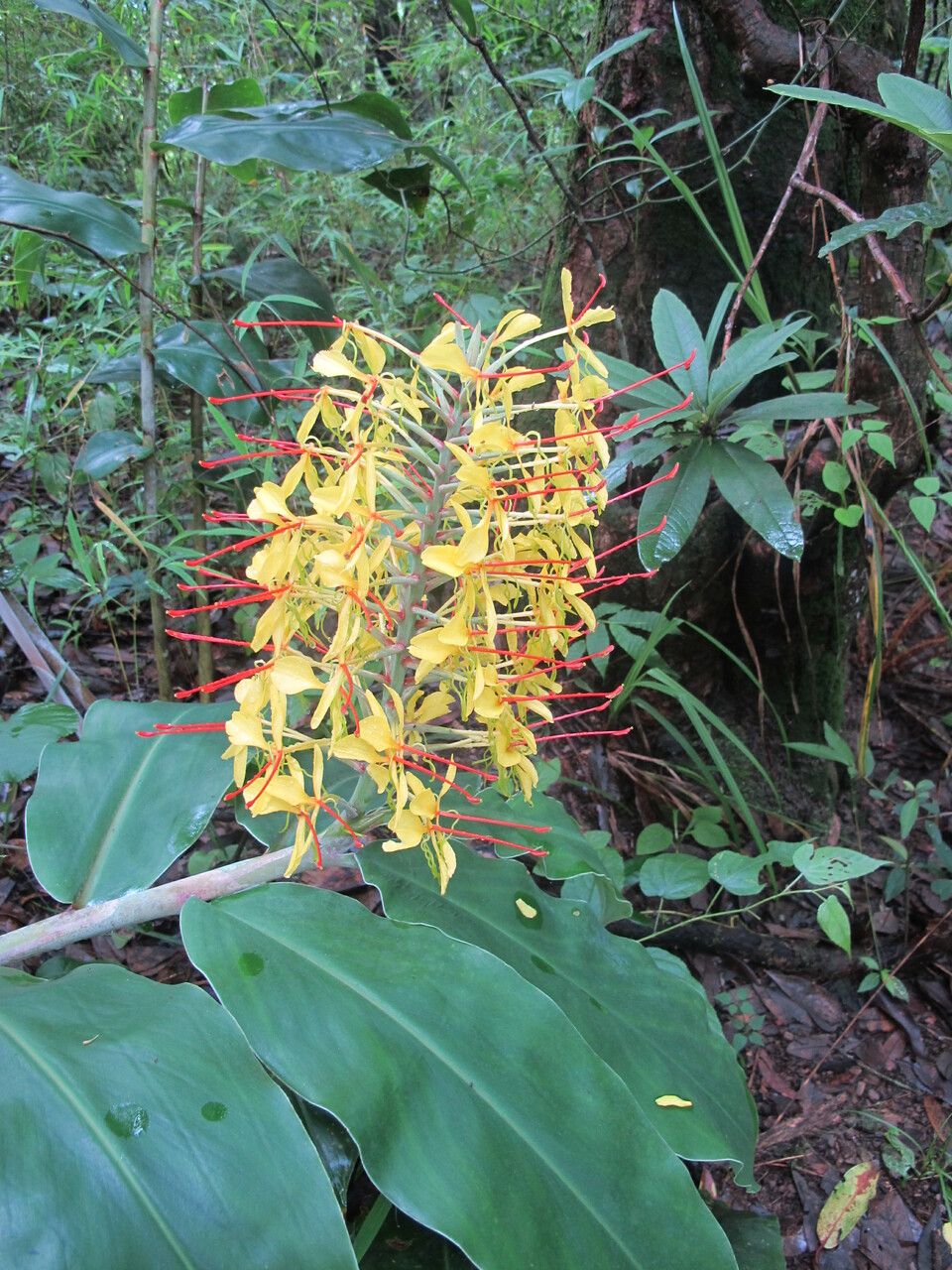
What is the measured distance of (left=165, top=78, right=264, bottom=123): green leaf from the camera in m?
2.00

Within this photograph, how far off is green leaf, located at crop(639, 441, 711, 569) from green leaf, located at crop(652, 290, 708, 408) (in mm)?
102

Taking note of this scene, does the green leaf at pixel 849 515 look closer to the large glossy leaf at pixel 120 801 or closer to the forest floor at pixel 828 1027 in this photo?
the forest floor at pixel 828 1027

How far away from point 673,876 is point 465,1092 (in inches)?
32.4

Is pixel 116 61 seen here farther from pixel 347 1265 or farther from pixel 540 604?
pixel 347 1265

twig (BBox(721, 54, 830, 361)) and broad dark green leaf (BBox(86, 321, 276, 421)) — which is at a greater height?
twig (BBox(721, 54, 830, 361))

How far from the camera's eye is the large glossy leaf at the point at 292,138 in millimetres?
1748

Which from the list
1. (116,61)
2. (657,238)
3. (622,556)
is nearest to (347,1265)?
(622,556)

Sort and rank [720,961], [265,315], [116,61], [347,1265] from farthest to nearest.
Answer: [116,61] < [265,315] < [720,961] < [347,1265]

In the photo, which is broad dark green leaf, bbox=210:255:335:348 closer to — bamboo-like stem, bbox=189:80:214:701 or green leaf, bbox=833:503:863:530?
bamboo-like stem, bbox=189:80:214:701

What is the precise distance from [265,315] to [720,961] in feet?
6.93

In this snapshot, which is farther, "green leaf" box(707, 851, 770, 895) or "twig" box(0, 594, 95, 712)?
"twig" box(0, 594, 95, 712)

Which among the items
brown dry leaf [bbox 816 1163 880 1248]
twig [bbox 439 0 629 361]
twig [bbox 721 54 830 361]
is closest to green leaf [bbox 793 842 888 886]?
brown dry leaf [bbox 816 1163 880 1248]

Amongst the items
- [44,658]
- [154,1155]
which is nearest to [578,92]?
[44,658]

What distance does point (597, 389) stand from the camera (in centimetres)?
104
